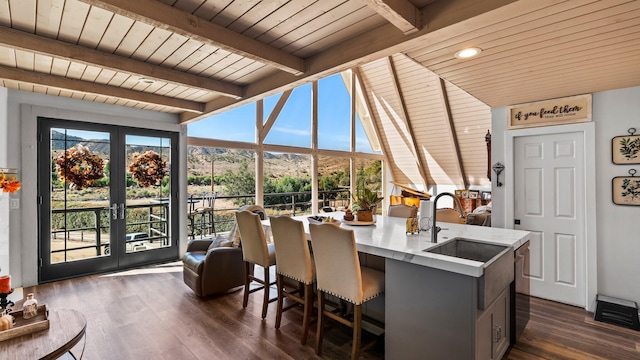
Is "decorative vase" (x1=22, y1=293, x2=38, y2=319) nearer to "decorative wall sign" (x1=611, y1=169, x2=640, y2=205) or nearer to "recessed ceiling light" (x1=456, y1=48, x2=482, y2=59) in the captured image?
"recessed ceiling light" (x1=456, y1=48, x2=482, y2=59)

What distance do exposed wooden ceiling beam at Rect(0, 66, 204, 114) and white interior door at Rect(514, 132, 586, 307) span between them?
438cm

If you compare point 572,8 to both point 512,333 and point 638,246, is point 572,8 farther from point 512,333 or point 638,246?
point 638,246

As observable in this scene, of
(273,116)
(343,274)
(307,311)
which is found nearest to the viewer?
(343,274)

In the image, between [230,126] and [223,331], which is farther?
[230,126]

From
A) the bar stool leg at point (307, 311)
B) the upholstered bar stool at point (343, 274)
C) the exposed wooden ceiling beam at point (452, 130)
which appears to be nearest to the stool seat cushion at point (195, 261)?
the bar stool leg at point (307, 311)

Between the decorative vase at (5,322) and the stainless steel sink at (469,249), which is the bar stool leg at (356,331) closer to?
the stainless steel sink at (469,249)

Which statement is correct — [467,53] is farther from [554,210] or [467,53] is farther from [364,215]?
[554,210]

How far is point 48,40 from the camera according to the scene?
2.34 metres

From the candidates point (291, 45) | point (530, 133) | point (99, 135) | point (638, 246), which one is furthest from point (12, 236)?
point (638, 246)

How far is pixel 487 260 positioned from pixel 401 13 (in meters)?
1.81

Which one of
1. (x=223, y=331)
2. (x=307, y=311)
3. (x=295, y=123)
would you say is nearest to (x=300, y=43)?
(x=307, y=311)

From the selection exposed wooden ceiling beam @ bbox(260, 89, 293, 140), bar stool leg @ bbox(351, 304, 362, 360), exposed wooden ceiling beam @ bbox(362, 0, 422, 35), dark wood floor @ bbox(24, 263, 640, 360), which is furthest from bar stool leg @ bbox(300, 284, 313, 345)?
exposed wooden ceiling beam @ bbox(260, 89, 293, 140)

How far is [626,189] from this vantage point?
2980 mm

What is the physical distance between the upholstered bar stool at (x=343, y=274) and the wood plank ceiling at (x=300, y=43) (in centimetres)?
129
